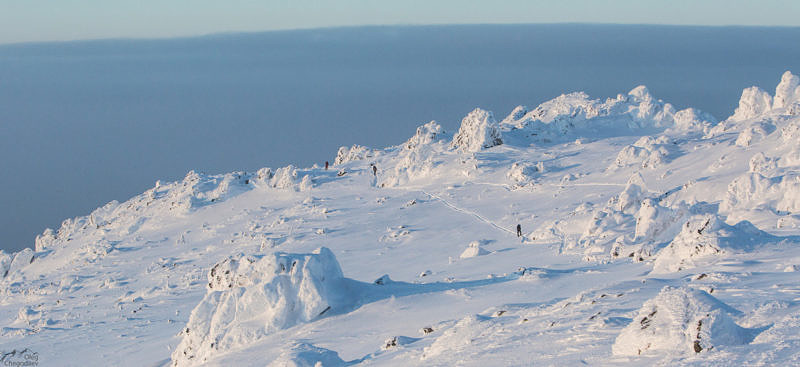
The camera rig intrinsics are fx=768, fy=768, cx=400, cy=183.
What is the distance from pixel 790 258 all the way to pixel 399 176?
33.0 meters

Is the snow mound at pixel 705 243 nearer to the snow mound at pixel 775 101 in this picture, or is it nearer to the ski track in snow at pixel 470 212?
the ski track in snow at pixel 470 212

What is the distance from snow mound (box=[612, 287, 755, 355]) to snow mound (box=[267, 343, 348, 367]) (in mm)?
5079

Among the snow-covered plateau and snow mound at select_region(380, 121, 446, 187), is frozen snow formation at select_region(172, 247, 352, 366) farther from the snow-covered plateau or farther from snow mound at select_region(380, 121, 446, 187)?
snow mound at select_region(380, 121, 446, 187)

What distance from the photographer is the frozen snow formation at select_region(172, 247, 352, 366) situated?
58.4 ft

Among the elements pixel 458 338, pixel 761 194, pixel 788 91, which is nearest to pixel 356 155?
pixel 788 91

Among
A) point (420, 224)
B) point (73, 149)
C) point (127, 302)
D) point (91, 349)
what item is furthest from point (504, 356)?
point (73, 149)

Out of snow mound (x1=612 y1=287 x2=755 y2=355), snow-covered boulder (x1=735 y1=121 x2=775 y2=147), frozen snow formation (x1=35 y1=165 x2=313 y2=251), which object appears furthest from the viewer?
frozen snow formation (x1=35 y1=165 x2=313 y2=251)

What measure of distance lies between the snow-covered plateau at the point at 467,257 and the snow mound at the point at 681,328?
0.03 metres

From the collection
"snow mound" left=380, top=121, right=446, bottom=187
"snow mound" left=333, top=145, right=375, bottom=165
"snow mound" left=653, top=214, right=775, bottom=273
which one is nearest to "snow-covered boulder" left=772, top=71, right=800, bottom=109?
"snow mound" left=380, top=121, right=446, bottom=187

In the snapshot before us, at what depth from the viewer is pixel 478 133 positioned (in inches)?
1949

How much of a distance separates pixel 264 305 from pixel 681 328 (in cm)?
1099

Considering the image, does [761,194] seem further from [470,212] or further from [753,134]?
[470,212]

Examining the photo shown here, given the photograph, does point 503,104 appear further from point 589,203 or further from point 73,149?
point 589,203

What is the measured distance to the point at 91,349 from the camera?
24.3 meters
